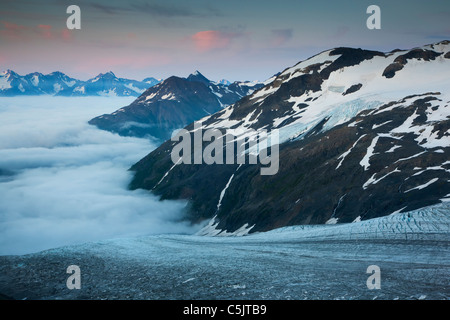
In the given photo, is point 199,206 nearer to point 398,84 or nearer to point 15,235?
point 398,84

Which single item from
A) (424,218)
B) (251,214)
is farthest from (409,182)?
(251,214)

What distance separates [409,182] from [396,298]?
58.6 metres

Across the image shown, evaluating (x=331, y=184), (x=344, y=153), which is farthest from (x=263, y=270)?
(x=344, y=153)

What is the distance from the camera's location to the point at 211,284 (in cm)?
1664

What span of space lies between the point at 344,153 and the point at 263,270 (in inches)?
3275

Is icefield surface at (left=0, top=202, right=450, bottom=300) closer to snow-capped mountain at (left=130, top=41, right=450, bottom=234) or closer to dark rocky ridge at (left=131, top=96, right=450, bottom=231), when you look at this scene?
dark rocky ridge at (left=131, top=96, right=450, bottom=231)

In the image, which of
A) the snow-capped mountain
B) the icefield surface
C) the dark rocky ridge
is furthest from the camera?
the snow-capped mountain

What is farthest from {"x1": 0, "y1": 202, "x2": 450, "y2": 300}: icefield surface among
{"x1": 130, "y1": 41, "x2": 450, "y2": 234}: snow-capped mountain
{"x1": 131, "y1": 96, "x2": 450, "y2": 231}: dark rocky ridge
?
{"x1": 130, "y1": 41, "x2": 450, "y2": 234}: snow-capped mountain

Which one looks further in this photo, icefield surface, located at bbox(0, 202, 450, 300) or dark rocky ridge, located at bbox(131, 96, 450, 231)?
dark rocky ridge, located at bbox(131, 96, 450, 231)

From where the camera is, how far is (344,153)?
95.1 m

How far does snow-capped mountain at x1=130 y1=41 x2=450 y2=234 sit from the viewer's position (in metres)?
68.6

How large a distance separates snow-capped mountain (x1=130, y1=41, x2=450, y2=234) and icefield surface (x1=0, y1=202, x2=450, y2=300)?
3153 centimetres

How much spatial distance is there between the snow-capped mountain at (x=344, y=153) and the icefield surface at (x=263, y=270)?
103 feet

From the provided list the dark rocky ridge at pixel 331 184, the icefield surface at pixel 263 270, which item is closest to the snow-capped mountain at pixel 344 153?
the dark rocky ridge at pixel 331 184
